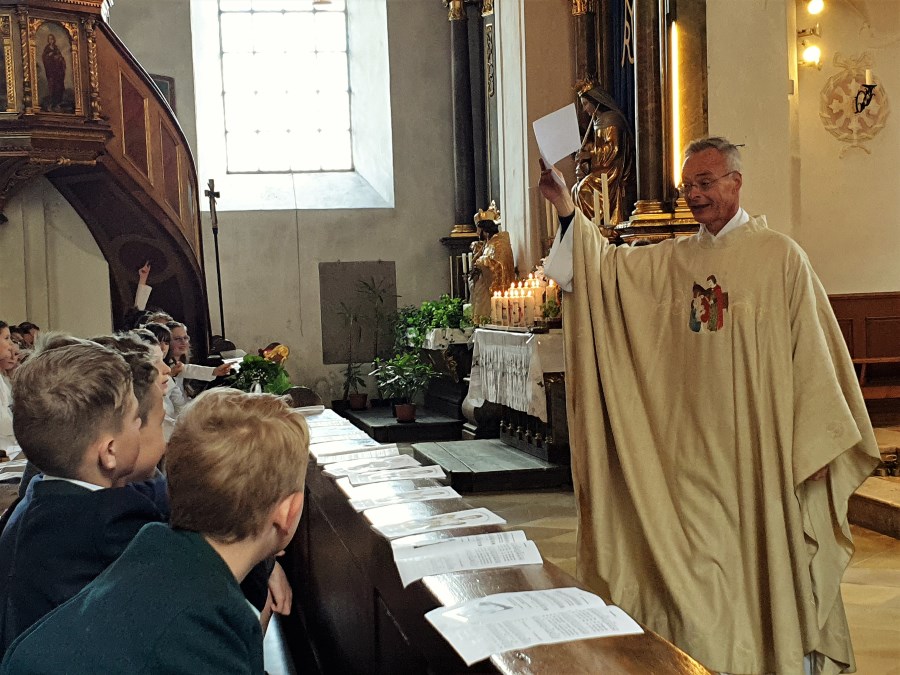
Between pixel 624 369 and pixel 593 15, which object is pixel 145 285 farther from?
pixel 624 369

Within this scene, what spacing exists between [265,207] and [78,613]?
11.8 metres

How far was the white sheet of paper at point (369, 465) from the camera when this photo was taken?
319 cm

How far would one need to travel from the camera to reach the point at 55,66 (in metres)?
7.30

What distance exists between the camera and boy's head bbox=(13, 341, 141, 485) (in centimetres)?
190

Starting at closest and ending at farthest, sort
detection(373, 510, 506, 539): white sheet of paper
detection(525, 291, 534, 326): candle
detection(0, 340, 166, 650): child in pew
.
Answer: detection(0, 340, 166, 650): child in pew < detection(373, 510, 506, 539): white sheet of paper < detection(525, 291, 534, 326): candle

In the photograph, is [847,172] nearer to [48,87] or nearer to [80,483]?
[48,87]

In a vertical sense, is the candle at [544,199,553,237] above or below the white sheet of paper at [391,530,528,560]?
above

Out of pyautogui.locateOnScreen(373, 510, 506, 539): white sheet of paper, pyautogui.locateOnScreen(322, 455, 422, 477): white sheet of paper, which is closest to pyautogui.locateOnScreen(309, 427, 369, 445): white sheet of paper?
pyautogui.locateOnScreen(322, 455, 422, 477): white sheet of paper

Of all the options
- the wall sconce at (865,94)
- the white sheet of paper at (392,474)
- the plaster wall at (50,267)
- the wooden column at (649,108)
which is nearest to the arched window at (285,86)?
the plaster wall at (50,267)

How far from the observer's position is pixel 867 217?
990cm

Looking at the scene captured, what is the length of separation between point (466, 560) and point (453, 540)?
138 millimetres

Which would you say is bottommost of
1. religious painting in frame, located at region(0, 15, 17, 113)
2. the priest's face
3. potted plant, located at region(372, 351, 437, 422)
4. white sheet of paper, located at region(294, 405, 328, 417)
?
potted plant, located at region(372, 351, 437, 422)

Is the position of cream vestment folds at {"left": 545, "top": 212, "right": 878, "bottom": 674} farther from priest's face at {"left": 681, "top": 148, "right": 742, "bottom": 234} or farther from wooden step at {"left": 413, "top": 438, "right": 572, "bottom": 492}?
wooden step at {"left": 413, "top": 438, "right": 572, "bottom": 492}

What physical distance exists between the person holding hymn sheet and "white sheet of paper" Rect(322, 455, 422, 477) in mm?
736
